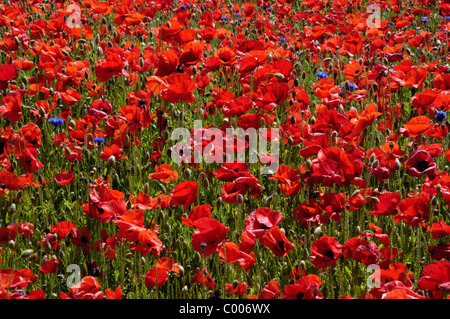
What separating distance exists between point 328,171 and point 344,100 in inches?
44.1

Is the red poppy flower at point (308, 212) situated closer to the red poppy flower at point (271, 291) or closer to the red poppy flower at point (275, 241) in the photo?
the red poppy flower at point (275, 241)

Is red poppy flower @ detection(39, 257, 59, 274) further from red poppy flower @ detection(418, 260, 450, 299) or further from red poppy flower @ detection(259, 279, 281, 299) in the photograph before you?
red poppy flower @ detection(418, 260, 450, 299)

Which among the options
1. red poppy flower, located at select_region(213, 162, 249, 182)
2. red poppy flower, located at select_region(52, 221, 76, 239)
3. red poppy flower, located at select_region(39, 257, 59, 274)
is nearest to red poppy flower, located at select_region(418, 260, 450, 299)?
red poppy flower, located at select_region(213, 162, 249, 182)

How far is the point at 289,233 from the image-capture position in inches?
99.0

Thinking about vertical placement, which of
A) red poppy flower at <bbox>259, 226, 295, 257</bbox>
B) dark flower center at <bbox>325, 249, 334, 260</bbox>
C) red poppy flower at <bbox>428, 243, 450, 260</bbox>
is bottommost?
red poppy flower at <bbox>428, 243, 450, 260</bbox>

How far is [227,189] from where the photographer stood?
2.26 metres

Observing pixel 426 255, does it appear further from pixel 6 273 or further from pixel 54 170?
pixel 54 170

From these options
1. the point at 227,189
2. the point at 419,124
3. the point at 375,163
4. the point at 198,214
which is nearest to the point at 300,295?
the point at 198,214

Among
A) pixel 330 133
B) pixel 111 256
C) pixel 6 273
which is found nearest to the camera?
pixel 6 273

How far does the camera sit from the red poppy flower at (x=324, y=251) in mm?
1874

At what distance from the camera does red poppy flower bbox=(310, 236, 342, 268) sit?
1.87 metres
